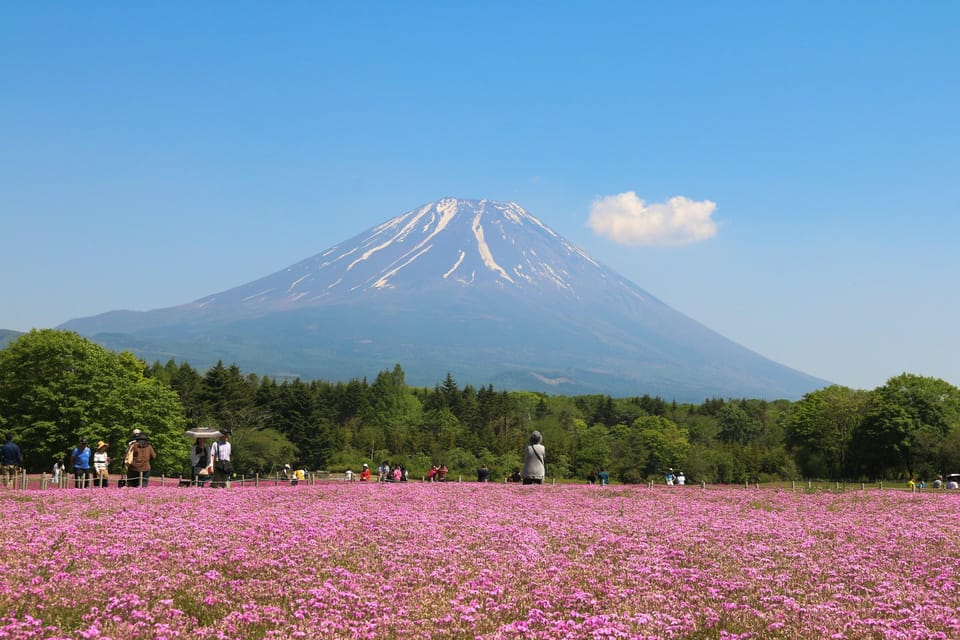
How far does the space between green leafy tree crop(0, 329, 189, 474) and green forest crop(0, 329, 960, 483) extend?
0.11 meters

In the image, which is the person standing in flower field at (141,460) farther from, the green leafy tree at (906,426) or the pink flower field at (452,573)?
the green leafy tree at (906,426)

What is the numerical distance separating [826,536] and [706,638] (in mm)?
10921

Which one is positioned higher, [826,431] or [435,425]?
[435,425]

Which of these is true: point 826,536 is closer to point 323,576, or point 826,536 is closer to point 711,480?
point 323,576

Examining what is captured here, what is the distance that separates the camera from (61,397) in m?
64.0

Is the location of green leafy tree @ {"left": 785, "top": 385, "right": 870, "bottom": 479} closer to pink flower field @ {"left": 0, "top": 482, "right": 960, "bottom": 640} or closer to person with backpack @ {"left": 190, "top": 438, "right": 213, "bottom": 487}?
person with backpack @ {"left": 190, "top": 438, "right": 213, "bottom": 487}

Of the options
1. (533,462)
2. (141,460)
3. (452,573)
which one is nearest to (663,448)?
(533,462)

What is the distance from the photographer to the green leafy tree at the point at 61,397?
6303 centimetres

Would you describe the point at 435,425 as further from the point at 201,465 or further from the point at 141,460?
the point at 141,460

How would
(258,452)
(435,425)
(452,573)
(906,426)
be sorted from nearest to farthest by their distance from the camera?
(452,573) < (906,426) < (258,452) < (435,425)

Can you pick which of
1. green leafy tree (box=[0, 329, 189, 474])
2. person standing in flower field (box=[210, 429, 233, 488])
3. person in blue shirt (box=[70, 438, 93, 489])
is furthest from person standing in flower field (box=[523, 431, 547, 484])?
green leafy tree (box=[0, 329, 189, 474])

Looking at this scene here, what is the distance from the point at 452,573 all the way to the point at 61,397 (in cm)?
5985

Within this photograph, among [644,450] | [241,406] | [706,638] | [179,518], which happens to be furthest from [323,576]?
[644,450]

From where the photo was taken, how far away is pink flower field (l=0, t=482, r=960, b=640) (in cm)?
1009
